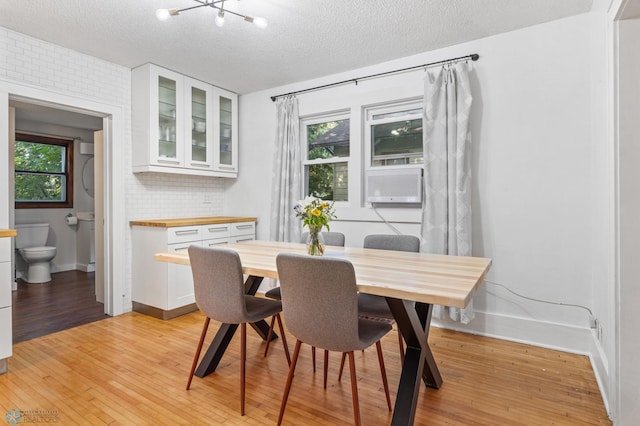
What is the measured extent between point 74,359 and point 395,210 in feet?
9.50

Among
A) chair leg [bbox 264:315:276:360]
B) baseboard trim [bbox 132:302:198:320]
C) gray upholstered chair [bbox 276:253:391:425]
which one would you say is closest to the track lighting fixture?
gray upholstered chair [bbox 276:253:391:425]

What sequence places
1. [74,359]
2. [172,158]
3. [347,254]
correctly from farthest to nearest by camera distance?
[172,158], [74,359], [347,254]

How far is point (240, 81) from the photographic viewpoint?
4.08 m

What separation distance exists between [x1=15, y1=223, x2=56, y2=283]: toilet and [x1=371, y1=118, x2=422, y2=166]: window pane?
4.63m

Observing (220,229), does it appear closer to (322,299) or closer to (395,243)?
(395,243)

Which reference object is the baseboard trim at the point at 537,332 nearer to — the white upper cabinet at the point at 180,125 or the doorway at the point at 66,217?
the white upper cabinet at the point at 180,125

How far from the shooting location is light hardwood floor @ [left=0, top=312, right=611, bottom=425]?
186cm

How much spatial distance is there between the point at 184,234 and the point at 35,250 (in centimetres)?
278

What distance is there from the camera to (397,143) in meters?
3.55

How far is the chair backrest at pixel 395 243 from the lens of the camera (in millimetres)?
2576

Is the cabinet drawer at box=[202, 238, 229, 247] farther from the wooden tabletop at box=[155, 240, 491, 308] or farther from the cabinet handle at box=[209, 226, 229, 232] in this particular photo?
the wooden tabletop at box=[155, 240, 491, 308]

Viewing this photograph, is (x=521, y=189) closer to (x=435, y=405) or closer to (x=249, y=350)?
(x=435, y=405)

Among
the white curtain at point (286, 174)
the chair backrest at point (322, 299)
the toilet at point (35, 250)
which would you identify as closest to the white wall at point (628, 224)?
the chair backrest at point (322, 299)

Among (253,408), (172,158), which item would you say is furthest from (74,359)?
(172,158)
